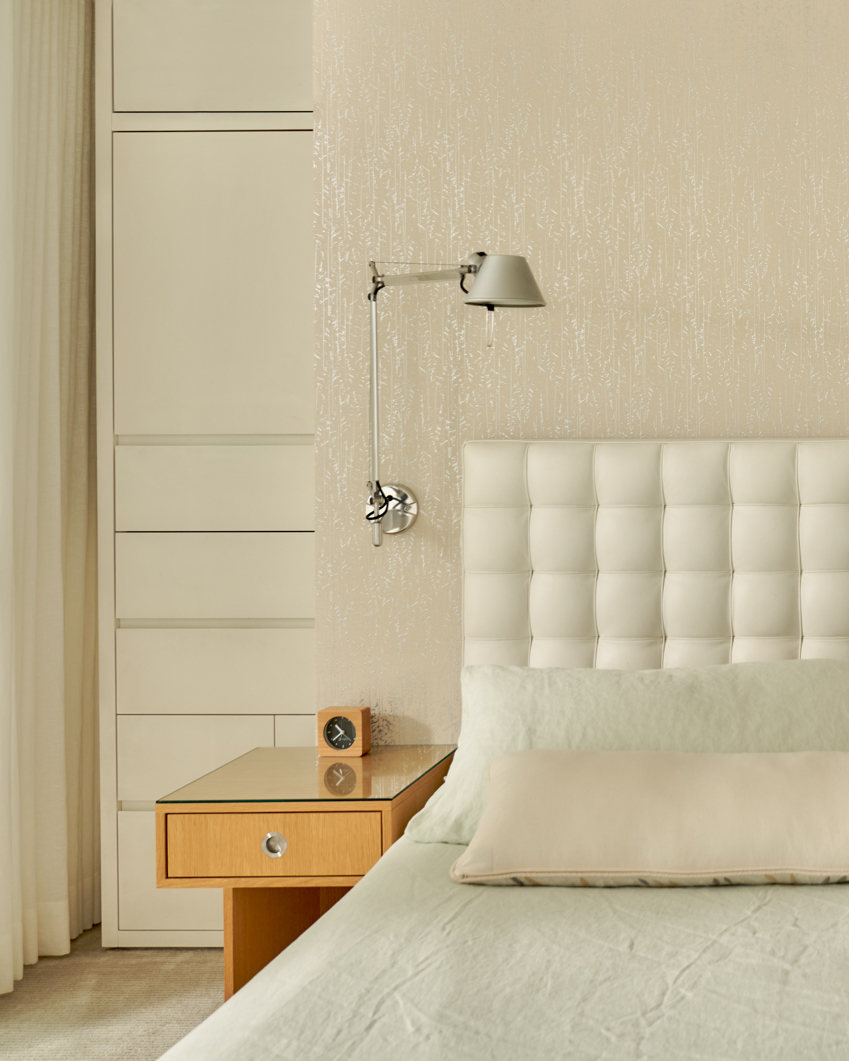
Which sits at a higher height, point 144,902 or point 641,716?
point 641,716

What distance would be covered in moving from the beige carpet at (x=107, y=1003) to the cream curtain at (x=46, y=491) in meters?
0.07

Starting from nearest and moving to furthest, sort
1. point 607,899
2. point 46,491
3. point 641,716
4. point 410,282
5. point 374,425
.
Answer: point 607,899 → point 641,716 → point 410,282 → point 374,425 → point 46,491

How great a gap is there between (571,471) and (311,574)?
2.55 ft

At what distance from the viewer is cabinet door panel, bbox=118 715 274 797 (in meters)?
2.54

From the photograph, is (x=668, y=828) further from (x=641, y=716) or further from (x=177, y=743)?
(x=177, y=743)

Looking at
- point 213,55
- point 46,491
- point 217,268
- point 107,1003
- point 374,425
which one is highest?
point 213,55

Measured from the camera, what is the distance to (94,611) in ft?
8.93

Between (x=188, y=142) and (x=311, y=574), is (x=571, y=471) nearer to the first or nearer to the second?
(x=311, y=574)

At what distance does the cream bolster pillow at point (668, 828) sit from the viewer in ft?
4.78

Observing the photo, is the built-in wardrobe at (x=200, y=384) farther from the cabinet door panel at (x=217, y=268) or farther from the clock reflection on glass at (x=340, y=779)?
the clock reflection on glass at (x=340, y=779)

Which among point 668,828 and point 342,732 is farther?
point 342,732

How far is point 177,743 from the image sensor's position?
2.54m

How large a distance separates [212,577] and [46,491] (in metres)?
0.49

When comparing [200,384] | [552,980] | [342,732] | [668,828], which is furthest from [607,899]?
[200,384]
